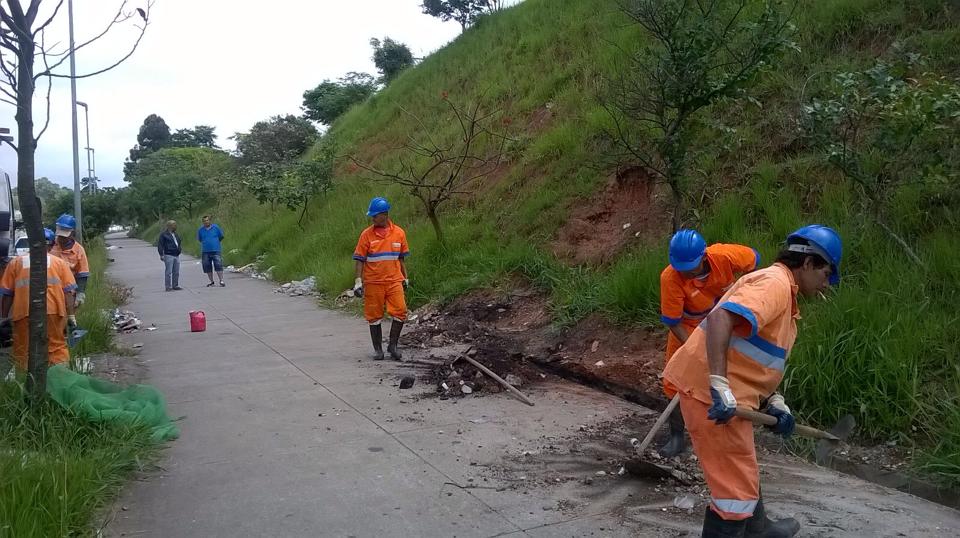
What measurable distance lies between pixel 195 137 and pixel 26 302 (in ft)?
257

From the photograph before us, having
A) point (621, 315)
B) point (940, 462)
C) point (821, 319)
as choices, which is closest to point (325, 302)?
point (621, 315)

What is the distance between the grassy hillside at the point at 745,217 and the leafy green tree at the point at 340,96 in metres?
16.4

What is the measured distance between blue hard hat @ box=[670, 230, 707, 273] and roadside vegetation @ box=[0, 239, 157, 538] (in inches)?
137

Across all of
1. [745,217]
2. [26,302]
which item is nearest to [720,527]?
[745,217]

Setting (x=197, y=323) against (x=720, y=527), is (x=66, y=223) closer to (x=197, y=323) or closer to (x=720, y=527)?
(x=197, y=323)

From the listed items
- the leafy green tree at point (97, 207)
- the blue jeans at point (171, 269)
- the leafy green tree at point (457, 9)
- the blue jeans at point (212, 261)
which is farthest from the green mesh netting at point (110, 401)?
the leafy green tree at point (97, 207)

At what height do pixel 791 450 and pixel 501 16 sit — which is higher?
pixel 501 16

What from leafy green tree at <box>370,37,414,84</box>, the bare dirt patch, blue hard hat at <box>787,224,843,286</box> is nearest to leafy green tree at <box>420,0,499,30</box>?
leafy green tree at <box>370,37,414,84</box>

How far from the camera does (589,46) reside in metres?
14.3

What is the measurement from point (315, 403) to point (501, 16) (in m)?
17.3

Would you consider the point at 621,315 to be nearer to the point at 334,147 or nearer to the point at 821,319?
the point at 821,319

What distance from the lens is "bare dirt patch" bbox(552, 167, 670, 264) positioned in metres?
9.27

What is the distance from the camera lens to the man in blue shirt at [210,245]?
1603 cm

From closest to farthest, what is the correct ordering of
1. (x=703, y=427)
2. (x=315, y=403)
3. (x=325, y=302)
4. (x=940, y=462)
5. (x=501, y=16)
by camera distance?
(x=703, y=427)
(x=940, y=462)
(x=315, y=403)
(x=325, y=302)
(x=501, y=16)
